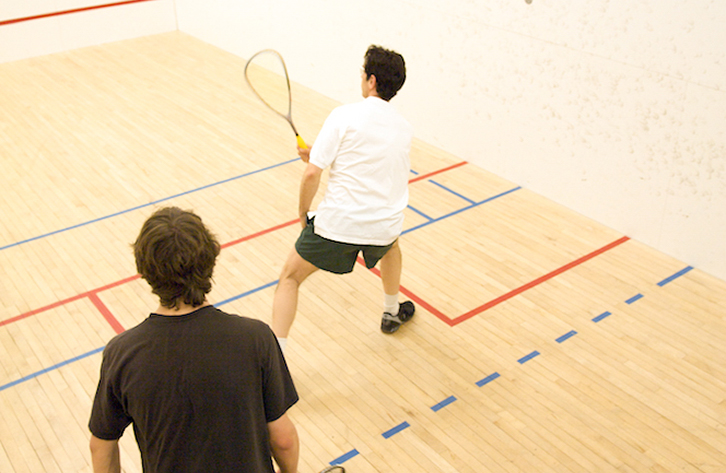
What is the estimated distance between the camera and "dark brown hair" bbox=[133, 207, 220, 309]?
4.26 feet

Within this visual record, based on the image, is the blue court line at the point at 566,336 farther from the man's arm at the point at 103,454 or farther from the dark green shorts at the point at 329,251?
the man's arm at the point at 103,454

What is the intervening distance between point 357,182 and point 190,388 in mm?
1354

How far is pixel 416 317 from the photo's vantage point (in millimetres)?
3297

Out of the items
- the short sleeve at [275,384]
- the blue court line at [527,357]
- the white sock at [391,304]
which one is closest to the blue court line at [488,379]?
the blue court line at [527,357]

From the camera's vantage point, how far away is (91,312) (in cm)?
331

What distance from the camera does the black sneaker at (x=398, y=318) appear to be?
3.17m

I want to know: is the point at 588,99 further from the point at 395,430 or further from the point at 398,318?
the point at 395,430

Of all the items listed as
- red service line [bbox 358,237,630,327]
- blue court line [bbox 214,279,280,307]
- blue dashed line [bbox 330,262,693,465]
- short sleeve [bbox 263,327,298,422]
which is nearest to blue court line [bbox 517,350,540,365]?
blue dashed line [bbox 330,262,693,465]

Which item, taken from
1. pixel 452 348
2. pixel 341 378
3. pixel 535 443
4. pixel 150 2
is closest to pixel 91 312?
pixel 341 378

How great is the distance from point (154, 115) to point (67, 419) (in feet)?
11.4

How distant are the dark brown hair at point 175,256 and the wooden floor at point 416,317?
4.50 feet

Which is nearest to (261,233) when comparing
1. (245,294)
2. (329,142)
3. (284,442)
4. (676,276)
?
(245,294)

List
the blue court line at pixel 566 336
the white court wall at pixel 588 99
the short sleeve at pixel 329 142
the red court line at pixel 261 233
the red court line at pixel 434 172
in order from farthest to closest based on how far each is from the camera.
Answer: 1. the red court line at pixel 434 172
2. the red court line at pixel 261 233
3. the white court wall at pixel 588 99
4. the blue court line at pixel 566 336
5. the short sleeve at pixel 329 142

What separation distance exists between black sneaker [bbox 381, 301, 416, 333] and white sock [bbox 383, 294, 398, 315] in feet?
0.07
